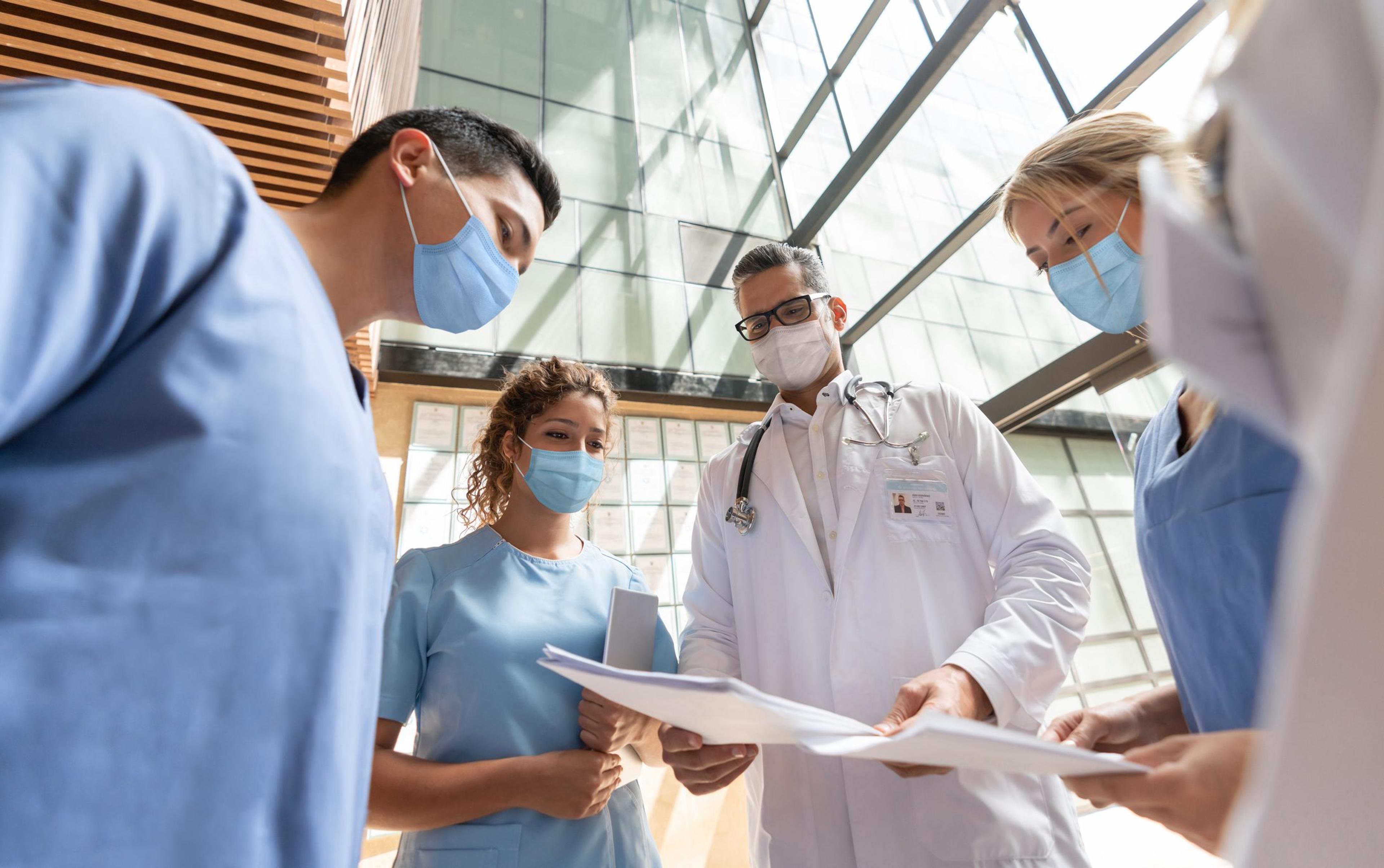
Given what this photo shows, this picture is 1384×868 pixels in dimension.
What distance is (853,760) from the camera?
48.1 inches

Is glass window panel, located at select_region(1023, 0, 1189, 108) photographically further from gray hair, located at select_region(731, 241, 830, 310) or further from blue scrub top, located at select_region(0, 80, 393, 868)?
blue scrub top, located at select_region(0, 80, 393, 868)

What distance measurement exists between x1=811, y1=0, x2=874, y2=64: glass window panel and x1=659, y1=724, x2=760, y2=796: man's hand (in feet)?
19.8

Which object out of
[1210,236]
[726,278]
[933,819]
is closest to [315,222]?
[1210,236]

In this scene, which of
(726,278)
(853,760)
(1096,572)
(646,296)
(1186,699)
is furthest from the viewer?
(726,278)

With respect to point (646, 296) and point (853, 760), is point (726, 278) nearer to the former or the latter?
point (646, 296)

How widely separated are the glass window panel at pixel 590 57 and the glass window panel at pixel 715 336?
209 cm

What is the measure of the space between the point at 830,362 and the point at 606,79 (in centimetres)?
573

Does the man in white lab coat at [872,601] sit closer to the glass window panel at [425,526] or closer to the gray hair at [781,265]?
the gray hair at [781,265]

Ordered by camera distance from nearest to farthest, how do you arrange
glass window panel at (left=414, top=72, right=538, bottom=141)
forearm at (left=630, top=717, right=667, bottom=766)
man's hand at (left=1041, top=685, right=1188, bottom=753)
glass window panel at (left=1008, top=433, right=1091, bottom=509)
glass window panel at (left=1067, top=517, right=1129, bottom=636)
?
man's hand at (left=1041, top=685, right=1188, bottom=753) → forearm at (left=630, top=717, right=667, bottom=766) → glass window panel at (left=1067, top=517, right=1129, bottom=636) → glass window panel at (left=1008, top=433, right=1091, bottom=509) → glass window panel at (left=414, top=72, right=538, bottom=141)

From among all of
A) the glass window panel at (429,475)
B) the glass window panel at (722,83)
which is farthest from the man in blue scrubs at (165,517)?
the glass window panel at (722,83)

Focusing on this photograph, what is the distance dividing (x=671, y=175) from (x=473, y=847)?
6.01m

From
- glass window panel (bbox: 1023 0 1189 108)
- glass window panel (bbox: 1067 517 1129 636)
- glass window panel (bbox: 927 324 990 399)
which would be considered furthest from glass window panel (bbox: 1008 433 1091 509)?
glass window panel (bbox: 1023 0 1189 108)

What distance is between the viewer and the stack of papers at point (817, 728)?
0.48m

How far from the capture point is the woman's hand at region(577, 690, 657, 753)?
1.31 metres
